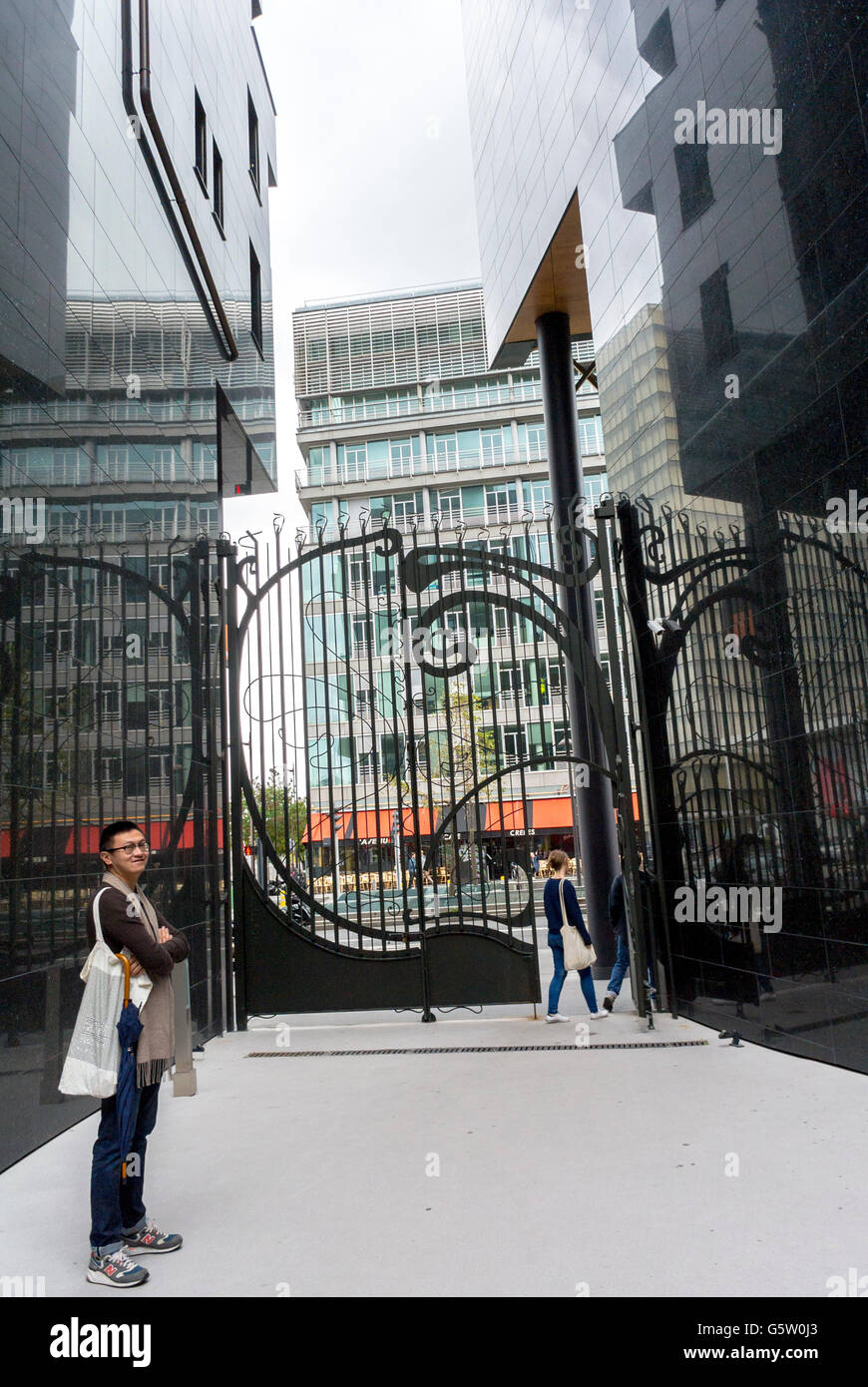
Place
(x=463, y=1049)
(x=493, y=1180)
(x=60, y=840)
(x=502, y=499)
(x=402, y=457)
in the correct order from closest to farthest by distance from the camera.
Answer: (x=493, y=1180)
(x=60, y=840)
(x=463, y=1049)
(x=502, y=499)
(x=402, y=457)

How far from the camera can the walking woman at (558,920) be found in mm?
8539

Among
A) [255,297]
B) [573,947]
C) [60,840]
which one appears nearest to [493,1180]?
[60,840]

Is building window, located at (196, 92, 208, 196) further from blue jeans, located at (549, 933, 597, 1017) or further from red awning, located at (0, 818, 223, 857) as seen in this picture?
blue jeans, located at (549, 933, 597, 1017)

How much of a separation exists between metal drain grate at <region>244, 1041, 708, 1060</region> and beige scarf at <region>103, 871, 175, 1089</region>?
4.16 m

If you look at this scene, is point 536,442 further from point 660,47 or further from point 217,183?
point 660,47

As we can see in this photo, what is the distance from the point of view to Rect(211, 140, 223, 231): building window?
11.1 meters

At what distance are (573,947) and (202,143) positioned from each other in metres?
9.17

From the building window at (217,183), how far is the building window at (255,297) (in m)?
1.73

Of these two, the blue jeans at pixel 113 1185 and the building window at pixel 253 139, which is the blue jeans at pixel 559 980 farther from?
the building window at pixel 253 139

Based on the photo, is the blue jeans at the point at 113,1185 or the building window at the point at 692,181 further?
the building window at the point at 692,181
